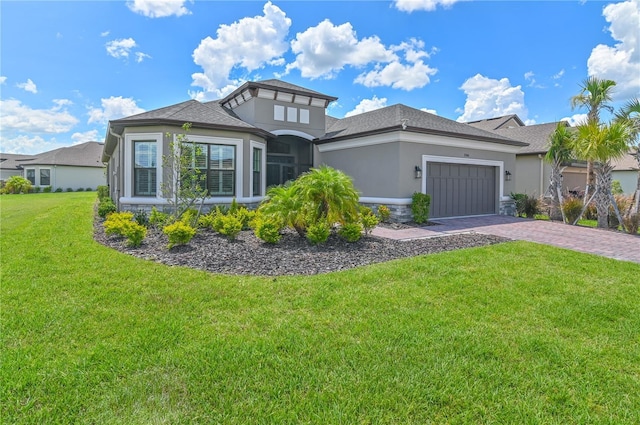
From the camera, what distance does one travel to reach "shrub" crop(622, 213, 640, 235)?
10.9 meters

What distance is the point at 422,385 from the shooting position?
2.90 m

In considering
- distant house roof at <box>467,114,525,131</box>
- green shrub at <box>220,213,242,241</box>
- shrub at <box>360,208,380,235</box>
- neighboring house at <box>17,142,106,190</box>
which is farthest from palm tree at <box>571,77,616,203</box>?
neighboring house at <box>17,142,106,190</box>

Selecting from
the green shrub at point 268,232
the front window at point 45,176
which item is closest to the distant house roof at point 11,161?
the front window at point 45,176

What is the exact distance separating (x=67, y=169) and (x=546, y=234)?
139 feet

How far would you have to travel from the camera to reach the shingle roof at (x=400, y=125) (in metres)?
12.9

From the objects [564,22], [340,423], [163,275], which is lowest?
[340,423]

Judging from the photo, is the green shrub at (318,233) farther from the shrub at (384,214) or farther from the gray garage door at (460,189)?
the gray garage door at (460,189)

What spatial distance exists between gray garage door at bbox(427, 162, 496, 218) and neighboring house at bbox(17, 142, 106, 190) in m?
36.6

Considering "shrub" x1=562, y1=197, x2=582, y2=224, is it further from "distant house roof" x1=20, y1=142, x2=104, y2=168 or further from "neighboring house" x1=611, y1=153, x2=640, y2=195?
"distant house roof" x1=20, y1=142, x2=104, y2=168

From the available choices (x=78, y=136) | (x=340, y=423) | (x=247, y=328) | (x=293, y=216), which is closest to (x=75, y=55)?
(x=293, y=216)

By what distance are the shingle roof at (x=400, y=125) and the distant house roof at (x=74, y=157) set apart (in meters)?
32.6

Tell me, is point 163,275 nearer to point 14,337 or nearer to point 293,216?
point 14,337

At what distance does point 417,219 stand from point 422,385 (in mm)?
9954

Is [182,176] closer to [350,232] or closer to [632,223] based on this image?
[350,232]
